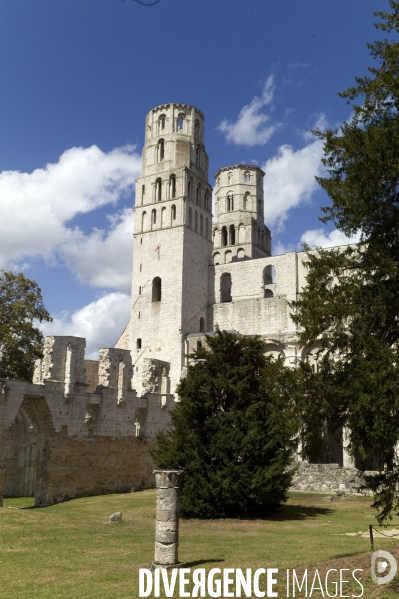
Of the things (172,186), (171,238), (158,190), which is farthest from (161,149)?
(171,238)

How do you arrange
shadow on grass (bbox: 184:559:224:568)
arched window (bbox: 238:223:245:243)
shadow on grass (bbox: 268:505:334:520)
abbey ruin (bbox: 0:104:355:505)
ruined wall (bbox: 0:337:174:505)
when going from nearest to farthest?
shadow on grass (bbox: 184:559:224:568)
shadow on grass (bbox: 268:505:334:520)
ruined wall (bbox: 0:337:174:505)
abbey ruin (bbox: 0:104:355:505)
arched window (bbox: 238:223:245:243)

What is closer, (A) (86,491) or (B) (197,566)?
(B) (197,566)

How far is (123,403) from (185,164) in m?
24.0

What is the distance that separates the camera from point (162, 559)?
10266 mm

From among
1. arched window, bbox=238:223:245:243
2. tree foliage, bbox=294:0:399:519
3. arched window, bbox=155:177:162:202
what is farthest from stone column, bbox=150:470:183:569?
arched window, bbox=238:223:245:243

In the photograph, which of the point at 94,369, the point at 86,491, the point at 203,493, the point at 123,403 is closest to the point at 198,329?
the point at 94,369

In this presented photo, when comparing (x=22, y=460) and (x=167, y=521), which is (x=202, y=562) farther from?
(x=22, y=460)

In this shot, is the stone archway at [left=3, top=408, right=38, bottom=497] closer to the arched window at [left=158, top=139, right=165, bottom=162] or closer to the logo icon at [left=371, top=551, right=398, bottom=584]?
the logo icon at [left=371, top=551, right=398, bottom=584]

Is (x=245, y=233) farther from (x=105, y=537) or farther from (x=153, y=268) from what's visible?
(x=105, y=537)

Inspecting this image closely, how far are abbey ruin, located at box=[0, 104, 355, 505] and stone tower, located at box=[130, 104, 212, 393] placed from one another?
0.08m

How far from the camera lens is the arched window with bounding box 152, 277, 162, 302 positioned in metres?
43.4

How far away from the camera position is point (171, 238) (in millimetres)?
43094

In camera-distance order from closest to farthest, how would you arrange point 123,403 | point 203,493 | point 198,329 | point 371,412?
point 371,412, point 203,493, point 123,403, point 198,329

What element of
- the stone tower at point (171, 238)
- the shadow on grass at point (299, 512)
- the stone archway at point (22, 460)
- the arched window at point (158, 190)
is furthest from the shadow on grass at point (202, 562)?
the arched window at point (158, 190)
